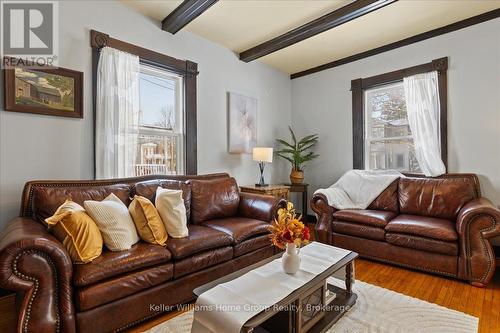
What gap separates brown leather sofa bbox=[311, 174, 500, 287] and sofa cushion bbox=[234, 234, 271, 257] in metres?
1.02

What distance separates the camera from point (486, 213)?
2258 mm

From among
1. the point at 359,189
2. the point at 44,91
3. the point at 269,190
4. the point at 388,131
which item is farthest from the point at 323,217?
the point at 44,91

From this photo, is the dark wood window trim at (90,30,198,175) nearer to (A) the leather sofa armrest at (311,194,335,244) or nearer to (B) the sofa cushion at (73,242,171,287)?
(B) the sofa cushion at (73,242,171,287)

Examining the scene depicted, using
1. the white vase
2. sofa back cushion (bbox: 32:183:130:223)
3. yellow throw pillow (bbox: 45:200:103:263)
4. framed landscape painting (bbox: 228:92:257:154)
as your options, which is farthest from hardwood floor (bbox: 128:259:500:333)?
framed landscape painting (bbox: 228:92:257:154)

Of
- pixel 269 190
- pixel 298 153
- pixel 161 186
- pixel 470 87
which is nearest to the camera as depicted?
pixel 161 186

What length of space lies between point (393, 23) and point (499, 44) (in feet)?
3.80

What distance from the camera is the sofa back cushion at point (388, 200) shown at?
Result: 3.27 meters

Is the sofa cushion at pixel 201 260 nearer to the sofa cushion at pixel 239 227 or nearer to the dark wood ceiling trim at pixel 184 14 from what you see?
the sofa cushion at pixel 239 227

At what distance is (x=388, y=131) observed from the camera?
12.5 ft

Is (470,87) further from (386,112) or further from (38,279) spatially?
(38,279)

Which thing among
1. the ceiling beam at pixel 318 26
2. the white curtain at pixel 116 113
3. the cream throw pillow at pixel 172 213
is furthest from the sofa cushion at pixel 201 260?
the ceiling beam at pixel 318 26

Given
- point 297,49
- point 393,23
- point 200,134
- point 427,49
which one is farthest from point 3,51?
point 427,49

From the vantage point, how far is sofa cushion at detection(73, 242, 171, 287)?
1513mm

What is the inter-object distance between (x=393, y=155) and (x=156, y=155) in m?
3.31
